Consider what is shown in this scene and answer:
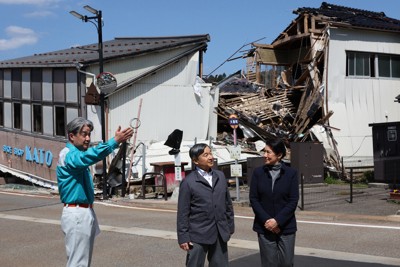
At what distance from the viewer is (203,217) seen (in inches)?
214

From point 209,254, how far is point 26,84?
70.6ft

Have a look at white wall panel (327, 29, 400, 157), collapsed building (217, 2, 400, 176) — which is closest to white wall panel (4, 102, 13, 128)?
collapsed building (217, 2, 400, 176)

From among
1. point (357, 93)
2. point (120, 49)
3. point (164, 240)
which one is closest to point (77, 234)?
point (164, 240)

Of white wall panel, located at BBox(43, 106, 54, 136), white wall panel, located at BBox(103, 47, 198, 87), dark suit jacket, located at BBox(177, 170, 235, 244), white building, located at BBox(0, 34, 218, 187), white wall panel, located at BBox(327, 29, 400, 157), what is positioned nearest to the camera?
dark suit jacket, located at BBox(177, 170, 235, 244)

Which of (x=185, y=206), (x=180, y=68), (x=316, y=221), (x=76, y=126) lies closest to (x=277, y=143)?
(x=185, y=206)

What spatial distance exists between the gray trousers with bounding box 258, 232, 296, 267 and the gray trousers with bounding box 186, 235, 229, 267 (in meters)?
0.42

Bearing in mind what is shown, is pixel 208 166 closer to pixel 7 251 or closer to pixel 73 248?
pixel 73 248

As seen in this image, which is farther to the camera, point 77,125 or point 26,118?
point 26,118

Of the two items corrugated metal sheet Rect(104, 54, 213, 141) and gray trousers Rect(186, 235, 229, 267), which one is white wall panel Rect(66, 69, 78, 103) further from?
gray trousers Rect(186, 235, 229, 267)

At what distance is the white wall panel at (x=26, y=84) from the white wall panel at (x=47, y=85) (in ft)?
4.73

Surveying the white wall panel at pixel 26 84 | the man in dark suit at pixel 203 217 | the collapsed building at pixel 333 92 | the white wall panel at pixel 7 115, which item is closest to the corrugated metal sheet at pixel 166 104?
the collapsed building at pixel 333 92

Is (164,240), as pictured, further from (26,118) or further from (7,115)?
(7,115)

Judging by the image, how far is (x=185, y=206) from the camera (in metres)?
5.48

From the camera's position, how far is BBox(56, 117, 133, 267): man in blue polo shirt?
5.13 metres
